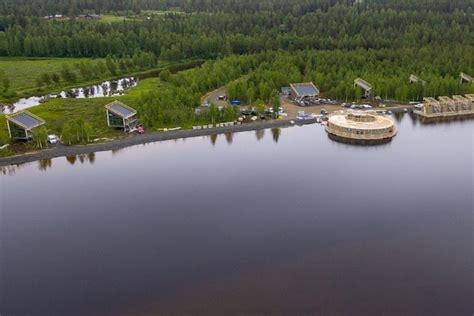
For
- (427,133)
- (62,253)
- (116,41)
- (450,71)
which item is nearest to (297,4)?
(116,41)

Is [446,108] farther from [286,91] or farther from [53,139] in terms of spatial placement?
[53,139]

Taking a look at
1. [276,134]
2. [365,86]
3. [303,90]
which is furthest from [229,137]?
[365,86]

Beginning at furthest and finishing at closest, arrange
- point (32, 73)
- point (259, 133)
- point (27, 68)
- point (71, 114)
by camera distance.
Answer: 1. point (27, 68)
2. point (32, 73)
3. point (71, 114)
4. point (259, 133)

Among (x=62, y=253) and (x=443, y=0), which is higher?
(x=443, y=0)

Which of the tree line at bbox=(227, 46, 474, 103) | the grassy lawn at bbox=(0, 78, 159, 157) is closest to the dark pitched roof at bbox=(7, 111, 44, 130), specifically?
the grassy lawn at bbox=(0, 78, 159, 157)

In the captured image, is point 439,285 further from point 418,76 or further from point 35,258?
point 418,76

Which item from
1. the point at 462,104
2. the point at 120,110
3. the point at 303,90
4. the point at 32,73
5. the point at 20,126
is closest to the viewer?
the point at 20,126

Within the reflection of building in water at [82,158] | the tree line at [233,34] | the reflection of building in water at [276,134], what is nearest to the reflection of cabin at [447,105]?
the reflection of building in water at [276,134]

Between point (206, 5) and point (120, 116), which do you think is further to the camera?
point (206, 5)
